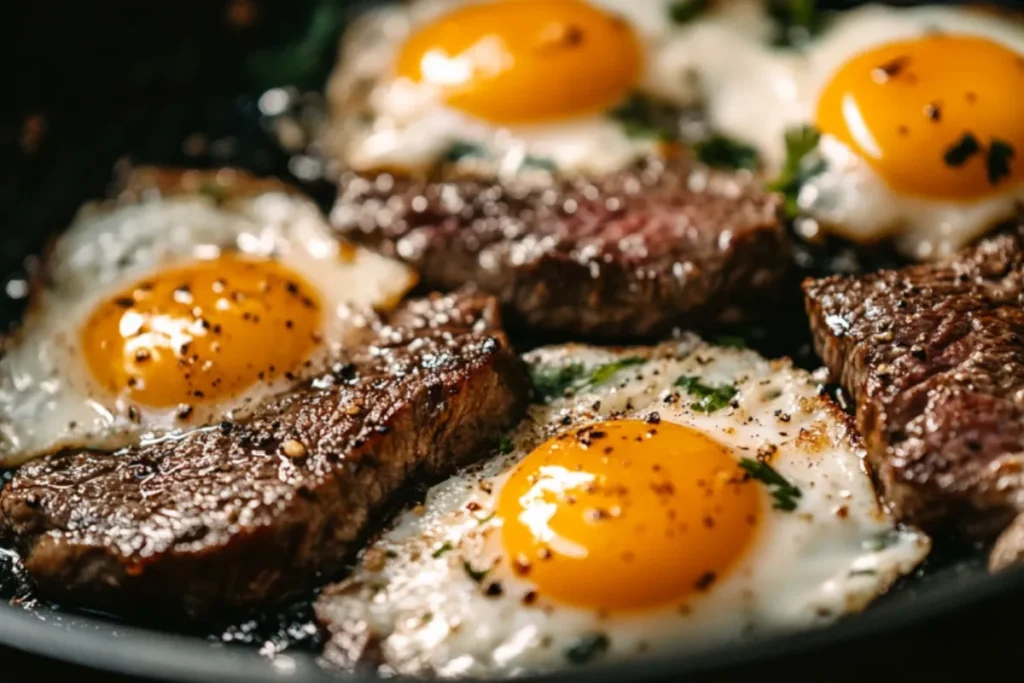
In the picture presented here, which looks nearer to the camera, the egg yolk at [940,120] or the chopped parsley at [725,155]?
the egg yolk at [940,120]

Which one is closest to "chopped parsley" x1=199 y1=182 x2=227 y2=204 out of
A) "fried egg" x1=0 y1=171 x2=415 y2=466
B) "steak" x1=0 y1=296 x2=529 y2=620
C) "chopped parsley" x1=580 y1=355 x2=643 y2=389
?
"fried egg" x1=0 y1=171 x2=415 y2=466

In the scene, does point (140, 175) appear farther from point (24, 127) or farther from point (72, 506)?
point (72, 506)

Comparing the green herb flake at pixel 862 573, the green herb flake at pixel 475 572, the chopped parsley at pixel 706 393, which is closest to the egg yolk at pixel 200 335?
the green herb flake at pixel 475 572

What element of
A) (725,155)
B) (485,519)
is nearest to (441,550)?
(485,519)

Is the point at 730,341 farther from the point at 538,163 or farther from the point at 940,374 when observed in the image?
the point at 538,163

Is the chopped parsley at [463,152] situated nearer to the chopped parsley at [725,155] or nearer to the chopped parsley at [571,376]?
the chopped parsley at [725,155]

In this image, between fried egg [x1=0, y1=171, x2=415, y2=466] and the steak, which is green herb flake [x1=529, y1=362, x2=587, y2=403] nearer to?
the steak

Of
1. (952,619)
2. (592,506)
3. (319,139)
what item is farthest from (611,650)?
(319,139)
